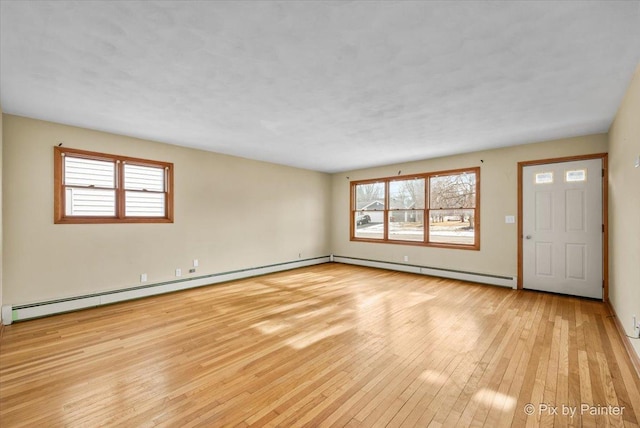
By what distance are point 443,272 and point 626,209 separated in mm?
3340

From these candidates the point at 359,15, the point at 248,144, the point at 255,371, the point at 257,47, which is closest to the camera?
the point at 359,15

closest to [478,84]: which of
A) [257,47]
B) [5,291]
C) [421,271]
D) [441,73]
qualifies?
[441,73]

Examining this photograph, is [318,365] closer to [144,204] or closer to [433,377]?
[433,377]

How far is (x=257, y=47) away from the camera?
218 cm

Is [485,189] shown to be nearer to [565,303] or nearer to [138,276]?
[565,303]

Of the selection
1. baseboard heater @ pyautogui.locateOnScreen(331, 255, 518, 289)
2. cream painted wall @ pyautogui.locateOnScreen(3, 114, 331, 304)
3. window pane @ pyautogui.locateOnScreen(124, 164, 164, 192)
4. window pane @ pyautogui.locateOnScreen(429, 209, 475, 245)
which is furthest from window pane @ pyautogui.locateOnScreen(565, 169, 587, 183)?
window pane @ pyautogui.locateOnScreen(124, 164, 164, 192)

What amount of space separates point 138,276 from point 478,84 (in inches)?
210

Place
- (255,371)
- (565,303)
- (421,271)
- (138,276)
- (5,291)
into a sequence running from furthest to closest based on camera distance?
1. (421,271)
2. (138,276)
3. (565,303)
4. (5,291)
5. (255,371)

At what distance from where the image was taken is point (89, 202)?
4227mm

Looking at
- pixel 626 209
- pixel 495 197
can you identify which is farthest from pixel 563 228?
pixel 626 209

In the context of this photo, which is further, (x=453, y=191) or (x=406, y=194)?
(x=406, y=194)

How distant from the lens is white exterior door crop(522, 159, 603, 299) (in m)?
4.43

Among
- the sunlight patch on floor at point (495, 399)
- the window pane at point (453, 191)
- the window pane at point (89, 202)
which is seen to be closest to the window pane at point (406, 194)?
the window pane at point (453, 191)

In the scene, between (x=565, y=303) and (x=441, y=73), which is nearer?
(x=441, y=73)
